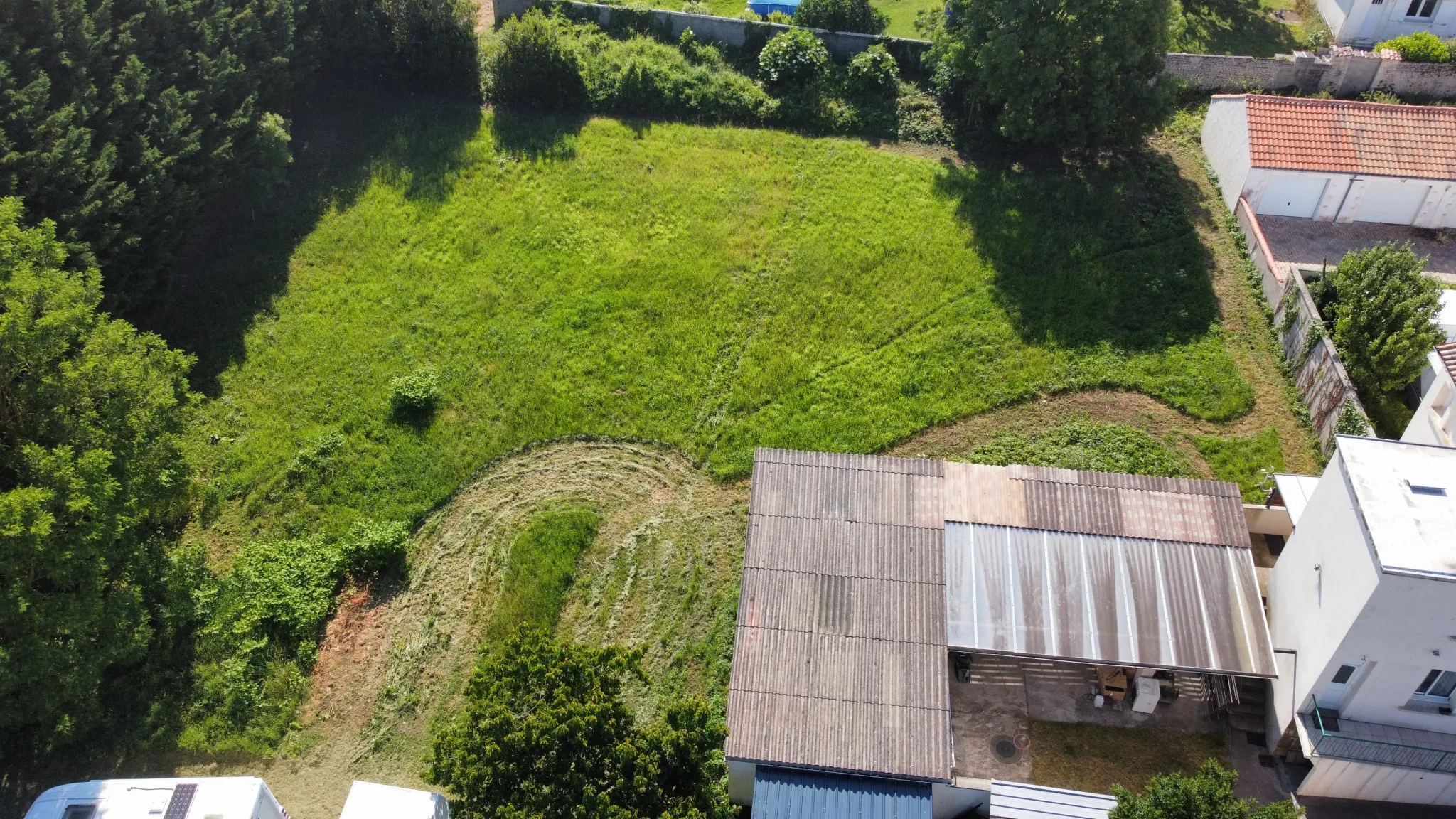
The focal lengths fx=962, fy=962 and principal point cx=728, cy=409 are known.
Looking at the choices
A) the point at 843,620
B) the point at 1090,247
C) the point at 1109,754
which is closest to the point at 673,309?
the point at 843,620

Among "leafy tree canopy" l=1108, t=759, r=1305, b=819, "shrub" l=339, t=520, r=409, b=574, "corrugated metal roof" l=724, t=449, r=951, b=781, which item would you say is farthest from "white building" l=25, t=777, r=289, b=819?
"leafy tree canopy" l=1108, t=759, r=1305, b=819

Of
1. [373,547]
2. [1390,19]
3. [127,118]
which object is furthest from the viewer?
[1390,19]

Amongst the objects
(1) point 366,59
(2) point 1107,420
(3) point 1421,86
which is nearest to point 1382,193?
(3) point 1421,86

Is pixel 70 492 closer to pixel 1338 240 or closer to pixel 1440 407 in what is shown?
pixel 1440 407

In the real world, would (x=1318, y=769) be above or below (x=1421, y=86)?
below

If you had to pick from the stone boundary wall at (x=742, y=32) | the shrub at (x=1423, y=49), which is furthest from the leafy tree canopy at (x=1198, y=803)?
the shrub at (x=1423, y=49)

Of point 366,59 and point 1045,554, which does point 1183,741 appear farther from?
point 366,59

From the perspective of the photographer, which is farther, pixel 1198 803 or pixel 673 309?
pixel 673 309
